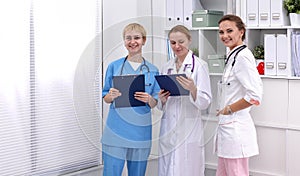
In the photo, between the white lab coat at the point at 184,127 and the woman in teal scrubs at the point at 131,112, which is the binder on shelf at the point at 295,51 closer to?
the white lab coat at the point at 184,127

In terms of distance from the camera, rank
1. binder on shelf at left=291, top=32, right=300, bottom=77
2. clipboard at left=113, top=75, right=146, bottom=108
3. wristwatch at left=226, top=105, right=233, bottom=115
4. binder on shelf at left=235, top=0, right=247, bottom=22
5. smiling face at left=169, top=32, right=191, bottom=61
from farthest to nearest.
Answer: binder on shelf at left=235, top=0, right=247, bottom=22 → binder on shelf at left=291, top=32, right=300, bottom=77 → wristwatch at left=226, top=105, right=233, bottom=115 → smiling face at left=169, top=32, right=191, bottom=61 → clipboard at left=113, top=75, right=146, bottom=108

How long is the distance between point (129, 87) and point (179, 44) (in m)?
0.40

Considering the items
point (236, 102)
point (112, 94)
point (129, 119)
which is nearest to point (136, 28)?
point (112, 94)

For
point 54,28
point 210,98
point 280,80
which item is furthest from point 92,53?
point 280,80

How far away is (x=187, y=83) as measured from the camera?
271 cm

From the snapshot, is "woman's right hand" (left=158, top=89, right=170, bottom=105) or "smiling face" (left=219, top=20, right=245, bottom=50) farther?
"smiling face" (left=219, top=20, right=245, bottom=50)

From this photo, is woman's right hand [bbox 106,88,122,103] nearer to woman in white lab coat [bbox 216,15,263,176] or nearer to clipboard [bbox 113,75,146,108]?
clipboard [bbox 113,75,146,108]

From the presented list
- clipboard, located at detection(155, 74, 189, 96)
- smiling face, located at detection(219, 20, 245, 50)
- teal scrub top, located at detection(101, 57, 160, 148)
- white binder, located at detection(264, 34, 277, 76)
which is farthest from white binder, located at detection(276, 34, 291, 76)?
teal scrub top, located at detection(101, 57, 160, 148)

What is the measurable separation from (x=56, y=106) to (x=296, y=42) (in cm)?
174

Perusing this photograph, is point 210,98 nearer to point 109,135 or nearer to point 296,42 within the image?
point 109,135

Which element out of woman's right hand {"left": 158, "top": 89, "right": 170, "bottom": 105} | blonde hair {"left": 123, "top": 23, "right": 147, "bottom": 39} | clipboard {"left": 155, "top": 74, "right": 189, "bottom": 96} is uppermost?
blonde hair {"left": 123, "top": 23, "right": 147, "bottom": 39}

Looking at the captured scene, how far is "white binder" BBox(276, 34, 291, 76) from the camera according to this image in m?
3.38

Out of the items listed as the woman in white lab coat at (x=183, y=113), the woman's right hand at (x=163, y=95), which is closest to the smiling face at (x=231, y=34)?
the woman in white lab coat at (x=183, y=113)

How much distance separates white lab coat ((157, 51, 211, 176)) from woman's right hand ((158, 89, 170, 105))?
0.10ft
